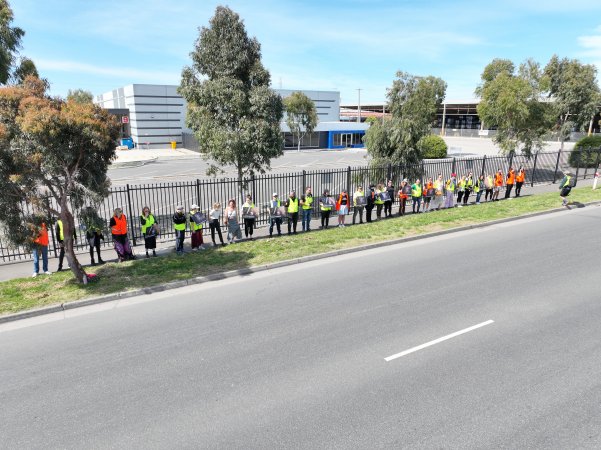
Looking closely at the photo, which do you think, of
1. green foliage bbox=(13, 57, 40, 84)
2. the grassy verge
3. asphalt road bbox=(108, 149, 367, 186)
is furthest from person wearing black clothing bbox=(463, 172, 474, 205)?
green foliage bbox=(13, 57, 40, 84)

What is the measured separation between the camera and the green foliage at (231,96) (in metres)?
13.5

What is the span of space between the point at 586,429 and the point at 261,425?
3500 millimetres

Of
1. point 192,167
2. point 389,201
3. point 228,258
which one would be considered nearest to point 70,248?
point 228,258

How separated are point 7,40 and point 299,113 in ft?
107

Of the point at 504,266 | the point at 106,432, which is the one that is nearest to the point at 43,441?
the point at 106,432

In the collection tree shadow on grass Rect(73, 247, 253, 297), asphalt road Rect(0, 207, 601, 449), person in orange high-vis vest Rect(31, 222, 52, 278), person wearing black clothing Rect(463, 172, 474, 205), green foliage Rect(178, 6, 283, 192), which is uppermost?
green foliage Rect(178, 6, 283, 192)

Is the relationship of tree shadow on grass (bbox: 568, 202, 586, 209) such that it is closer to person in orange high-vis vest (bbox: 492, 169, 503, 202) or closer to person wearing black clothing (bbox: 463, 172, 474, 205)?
person in orange high-vis vest (bbox: 492, 169, 503, 202)

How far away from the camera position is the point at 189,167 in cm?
3497

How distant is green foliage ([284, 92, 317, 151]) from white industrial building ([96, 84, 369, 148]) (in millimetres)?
3029

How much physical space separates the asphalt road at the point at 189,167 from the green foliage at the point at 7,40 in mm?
11755

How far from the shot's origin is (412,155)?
1831cm

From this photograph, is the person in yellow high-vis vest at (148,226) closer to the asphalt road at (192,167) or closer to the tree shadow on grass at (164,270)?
the tree shadow on grass at (164,270)

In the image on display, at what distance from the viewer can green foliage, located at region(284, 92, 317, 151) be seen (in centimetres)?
4262

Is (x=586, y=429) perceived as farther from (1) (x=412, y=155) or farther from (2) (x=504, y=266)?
(1) (x=412, y=155)
